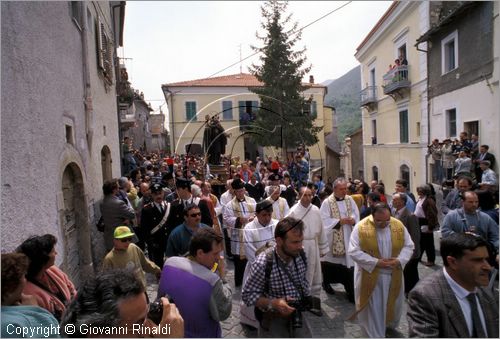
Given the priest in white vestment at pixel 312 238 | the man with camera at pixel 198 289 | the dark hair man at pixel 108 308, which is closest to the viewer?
the dark hair man at pixel 108 308

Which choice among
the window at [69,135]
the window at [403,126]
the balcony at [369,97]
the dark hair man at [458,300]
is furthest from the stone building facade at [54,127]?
the balcony at [369,97]

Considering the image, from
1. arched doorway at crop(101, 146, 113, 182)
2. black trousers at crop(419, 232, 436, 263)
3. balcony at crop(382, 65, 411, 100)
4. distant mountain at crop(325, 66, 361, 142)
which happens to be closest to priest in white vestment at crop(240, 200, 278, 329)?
black trousers at crop(419, 232, 436, 263)

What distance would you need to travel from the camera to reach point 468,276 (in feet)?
7.15

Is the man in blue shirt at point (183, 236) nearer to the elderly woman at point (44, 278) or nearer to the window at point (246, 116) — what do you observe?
the elderly woman at point (44, 278)

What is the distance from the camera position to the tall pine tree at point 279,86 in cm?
1264

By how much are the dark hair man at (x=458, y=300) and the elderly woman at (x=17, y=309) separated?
6.63 ft

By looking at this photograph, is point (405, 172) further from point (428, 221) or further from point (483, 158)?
point (428, 221)

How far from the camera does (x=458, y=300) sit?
215 cm

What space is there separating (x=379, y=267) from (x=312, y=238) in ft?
3.34

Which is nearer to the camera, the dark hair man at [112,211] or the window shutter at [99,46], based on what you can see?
the dark hair man at [112,211]

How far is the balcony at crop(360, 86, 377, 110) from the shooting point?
20625 mm

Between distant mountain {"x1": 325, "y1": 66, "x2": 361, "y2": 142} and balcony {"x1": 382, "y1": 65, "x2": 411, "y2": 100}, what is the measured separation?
216 ft

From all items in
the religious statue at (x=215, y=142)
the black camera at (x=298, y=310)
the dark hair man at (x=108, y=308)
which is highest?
the religious statue at (x=215, y=142)

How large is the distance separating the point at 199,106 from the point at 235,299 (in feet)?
75.9
